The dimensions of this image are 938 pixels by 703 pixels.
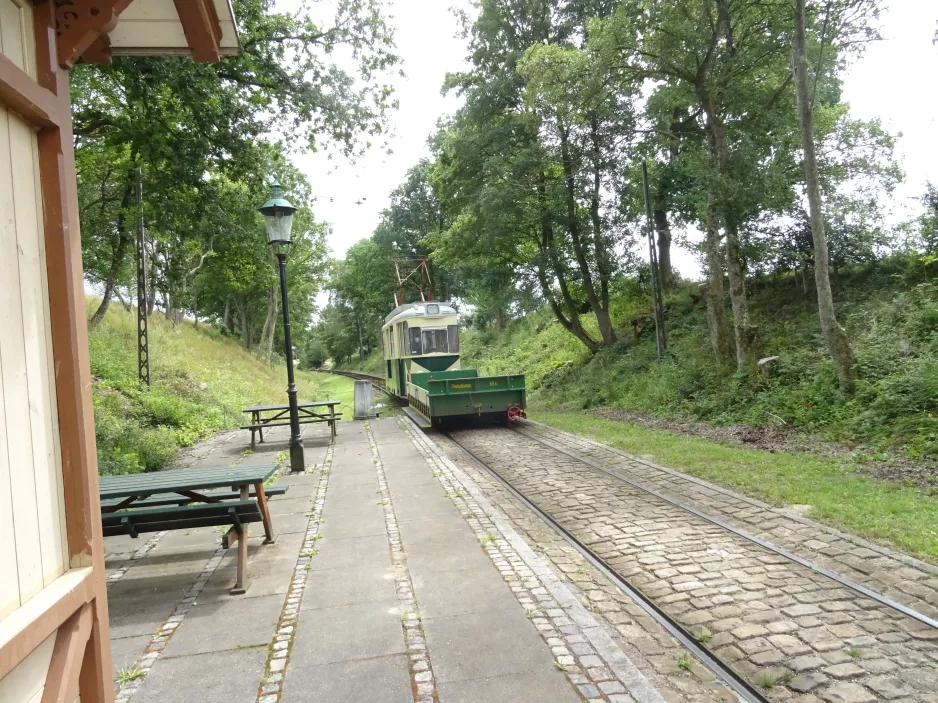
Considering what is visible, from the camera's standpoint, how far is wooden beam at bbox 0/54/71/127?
69.9 inches

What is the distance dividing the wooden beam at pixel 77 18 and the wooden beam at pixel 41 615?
71.7 inches

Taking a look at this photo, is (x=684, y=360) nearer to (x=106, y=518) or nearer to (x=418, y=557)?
(x=418, y=557)

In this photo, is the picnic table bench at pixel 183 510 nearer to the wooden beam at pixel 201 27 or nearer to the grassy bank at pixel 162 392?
the wooden beam at pixel 201 27

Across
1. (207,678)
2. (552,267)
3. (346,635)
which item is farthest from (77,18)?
(552,267)

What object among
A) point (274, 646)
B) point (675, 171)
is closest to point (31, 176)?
point (274, 646)

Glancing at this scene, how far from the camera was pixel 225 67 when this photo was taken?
8.88 m

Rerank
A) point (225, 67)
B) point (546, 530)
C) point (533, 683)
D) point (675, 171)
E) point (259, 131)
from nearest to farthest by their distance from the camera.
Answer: point (533, 683) < point (546, 530) < point (225, 67) < point (259, 131) < point (675, 171)

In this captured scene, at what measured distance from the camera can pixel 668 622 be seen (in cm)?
409

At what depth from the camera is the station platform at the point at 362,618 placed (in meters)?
3.09

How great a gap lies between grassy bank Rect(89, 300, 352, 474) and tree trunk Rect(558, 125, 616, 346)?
29.4 ft

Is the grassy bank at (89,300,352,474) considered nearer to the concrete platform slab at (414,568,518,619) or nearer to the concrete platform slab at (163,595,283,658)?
the concrete platform slab at (163,595,283,658)

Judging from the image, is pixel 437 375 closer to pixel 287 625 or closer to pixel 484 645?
pixel 287 625

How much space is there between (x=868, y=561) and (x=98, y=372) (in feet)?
53.9

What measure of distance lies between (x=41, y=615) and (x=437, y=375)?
14575 millimetres
